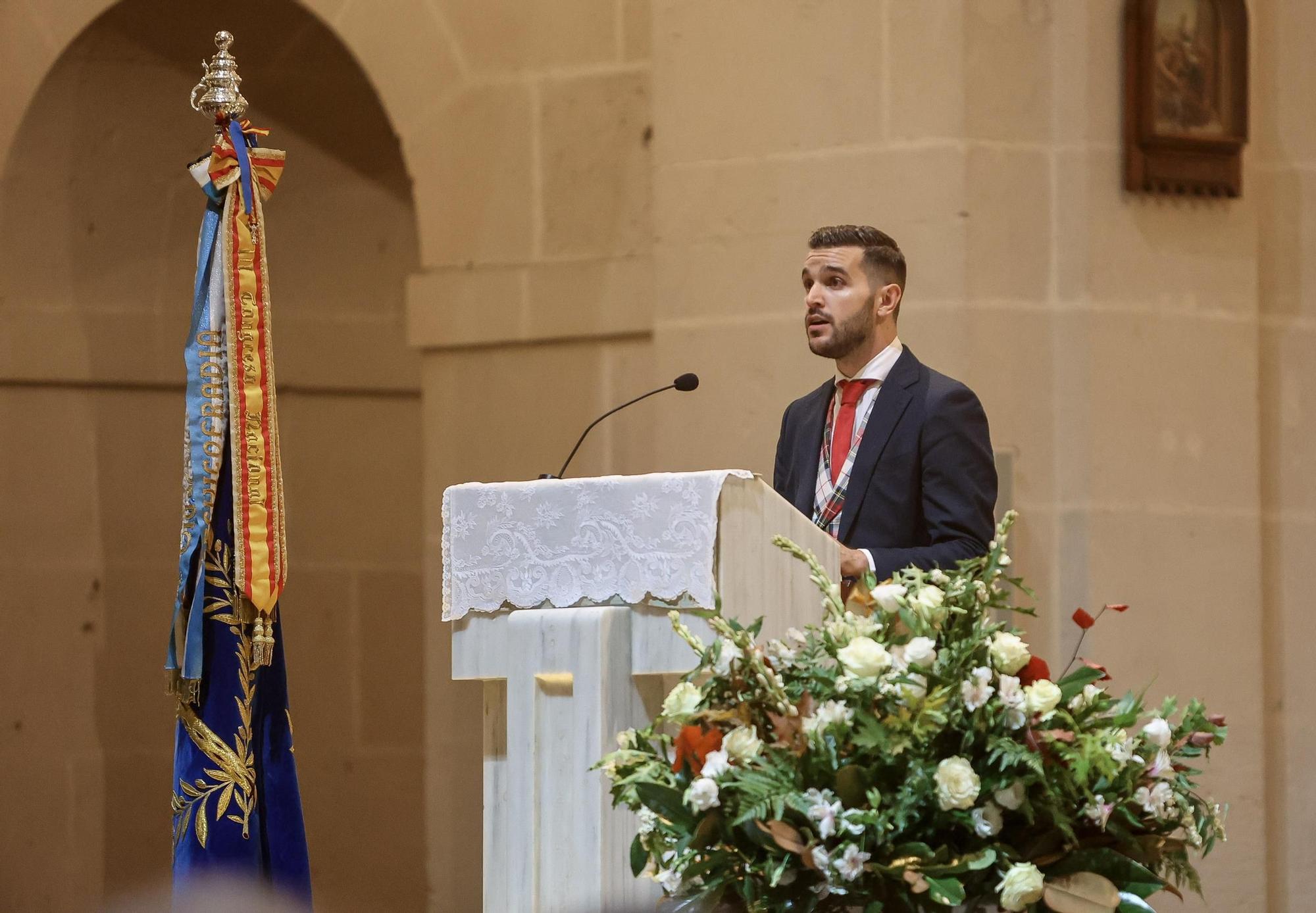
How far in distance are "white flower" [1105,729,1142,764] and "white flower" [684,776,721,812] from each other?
0.63 m

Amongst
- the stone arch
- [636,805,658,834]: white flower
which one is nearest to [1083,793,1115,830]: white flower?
[636,805,658,834]: white flower

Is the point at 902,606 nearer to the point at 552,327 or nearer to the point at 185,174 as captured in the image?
the point at 552,327

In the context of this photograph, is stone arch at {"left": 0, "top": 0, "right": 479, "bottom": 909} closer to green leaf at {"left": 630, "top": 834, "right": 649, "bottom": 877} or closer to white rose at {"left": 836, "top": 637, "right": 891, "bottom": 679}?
green leaf at {"left": 630, "top": 834, "right": 649, "bottom": 877}

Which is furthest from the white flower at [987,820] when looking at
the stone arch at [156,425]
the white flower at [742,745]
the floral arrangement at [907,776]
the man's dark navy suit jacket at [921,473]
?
the stone arch at [156,425]

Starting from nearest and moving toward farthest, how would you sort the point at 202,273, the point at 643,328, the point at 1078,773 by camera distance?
the point at 1078,773 < the point at 202,273 < the point at 643,328

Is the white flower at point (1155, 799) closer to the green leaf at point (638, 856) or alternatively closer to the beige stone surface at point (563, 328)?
the green leaf at point (638, 856)

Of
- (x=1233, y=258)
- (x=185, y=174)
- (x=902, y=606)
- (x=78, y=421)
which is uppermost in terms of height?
(x=185, y=174)

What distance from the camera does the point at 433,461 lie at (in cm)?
686

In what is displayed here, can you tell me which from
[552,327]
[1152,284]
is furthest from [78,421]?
[1152,284]

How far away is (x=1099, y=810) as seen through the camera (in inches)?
117

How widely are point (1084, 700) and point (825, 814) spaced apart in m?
0.53

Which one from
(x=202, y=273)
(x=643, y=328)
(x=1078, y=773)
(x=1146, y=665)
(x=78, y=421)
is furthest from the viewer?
(x=78, y=421)

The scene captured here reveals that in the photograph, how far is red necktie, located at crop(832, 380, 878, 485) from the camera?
4547 millimetres

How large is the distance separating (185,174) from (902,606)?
485 cm
